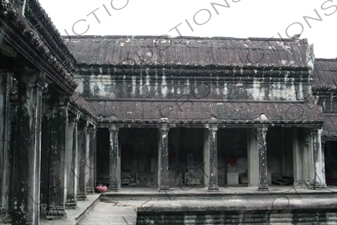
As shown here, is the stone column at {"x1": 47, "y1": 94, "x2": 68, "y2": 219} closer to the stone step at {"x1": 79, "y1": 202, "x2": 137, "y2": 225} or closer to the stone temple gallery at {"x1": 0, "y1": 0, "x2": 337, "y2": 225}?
the stone step at {"x1": 79, "y1": 202, "x2": 137, "y2": 225}

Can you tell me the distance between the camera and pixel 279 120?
19766 mm

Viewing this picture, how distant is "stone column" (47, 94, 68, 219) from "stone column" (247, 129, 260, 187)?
1223 cm

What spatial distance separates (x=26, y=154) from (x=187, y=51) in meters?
16.0

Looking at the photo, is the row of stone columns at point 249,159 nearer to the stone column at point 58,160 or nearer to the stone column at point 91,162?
the stone column at point 91,162

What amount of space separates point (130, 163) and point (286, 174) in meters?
8.16

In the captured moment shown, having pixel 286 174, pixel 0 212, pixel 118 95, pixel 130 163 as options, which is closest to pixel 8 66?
pixel 0 212

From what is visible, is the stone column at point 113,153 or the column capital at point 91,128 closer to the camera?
the column capital at point 91,128

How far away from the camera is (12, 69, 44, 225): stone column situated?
718cm

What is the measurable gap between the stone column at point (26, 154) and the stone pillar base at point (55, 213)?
228cm

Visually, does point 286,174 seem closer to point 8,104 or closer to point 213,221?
point 213,221

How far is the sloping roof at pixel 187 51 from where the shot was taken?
21531 millimetres

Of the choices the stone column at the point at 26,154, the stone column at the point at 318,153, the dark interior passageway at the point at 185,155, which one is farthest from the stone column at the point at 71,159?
the stone column at the point at 318,153

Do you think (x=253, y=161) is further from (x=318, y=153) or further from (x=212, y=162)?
(x=318, y=153)

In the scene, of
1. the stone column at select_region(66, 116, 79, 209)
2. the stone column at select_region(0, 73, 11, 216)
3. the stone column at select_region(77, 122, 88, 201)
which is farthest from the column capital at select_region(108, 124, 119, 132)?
the stone column at select_region(0, 73, 11, 216)
